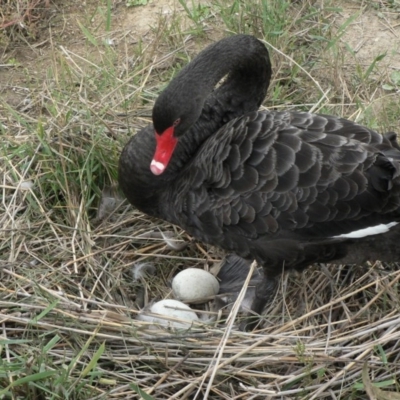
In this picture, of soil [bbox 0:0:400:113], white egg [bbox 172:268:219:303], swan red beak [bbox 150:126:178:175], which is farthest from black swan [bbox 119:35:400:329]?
soil [bbox 0:0:400:113]

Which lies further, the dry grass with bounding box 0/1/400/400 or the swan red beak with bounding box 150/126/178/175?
the swan red beak with bounding box 150/126/178/175

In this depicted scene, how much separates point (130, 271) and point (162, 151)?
A: 0.56m

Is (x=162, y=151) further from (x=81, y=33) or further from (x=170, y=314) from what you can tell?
(x=81, y=33)

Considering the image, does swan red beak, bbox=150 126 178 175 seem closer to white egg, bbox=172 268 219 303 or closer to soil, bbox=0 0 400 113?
white egg, bbox=172 268 219 303

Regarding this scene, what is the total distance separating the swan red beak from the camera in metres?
2.75

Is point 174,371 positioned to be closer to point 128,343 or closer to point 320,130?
point 128,343

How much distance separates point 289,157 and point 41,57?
198 centimetres

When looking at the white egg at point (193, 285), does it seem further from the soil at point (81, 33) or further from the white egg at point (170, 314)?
the soil at point (81, 33)

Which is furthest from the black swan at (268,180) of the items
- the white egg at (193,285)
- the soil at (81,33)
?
the soil at (81,33)

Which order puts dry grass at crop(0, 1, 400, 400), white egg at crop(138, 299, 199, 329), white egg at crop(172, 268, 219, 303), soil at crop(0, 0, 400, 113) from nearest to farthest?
1. dry grass at crop(0, 1, 400, 400)
2. white egg at crop(138, 299, 199, 329)
3. white egg at crop(172, 268, 219, 303)
4. soil at crop(0, 0, 400, 113)

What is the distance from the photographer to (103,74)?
3678mm

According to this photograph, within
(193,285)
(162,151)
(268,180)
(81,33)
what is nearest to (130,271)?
(193,285)

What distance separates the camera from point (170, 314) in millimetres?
2748

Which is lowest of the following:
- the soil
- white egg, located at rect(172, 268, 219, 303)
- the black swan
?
white egg, located at rect(172, 268, 219, 303)
